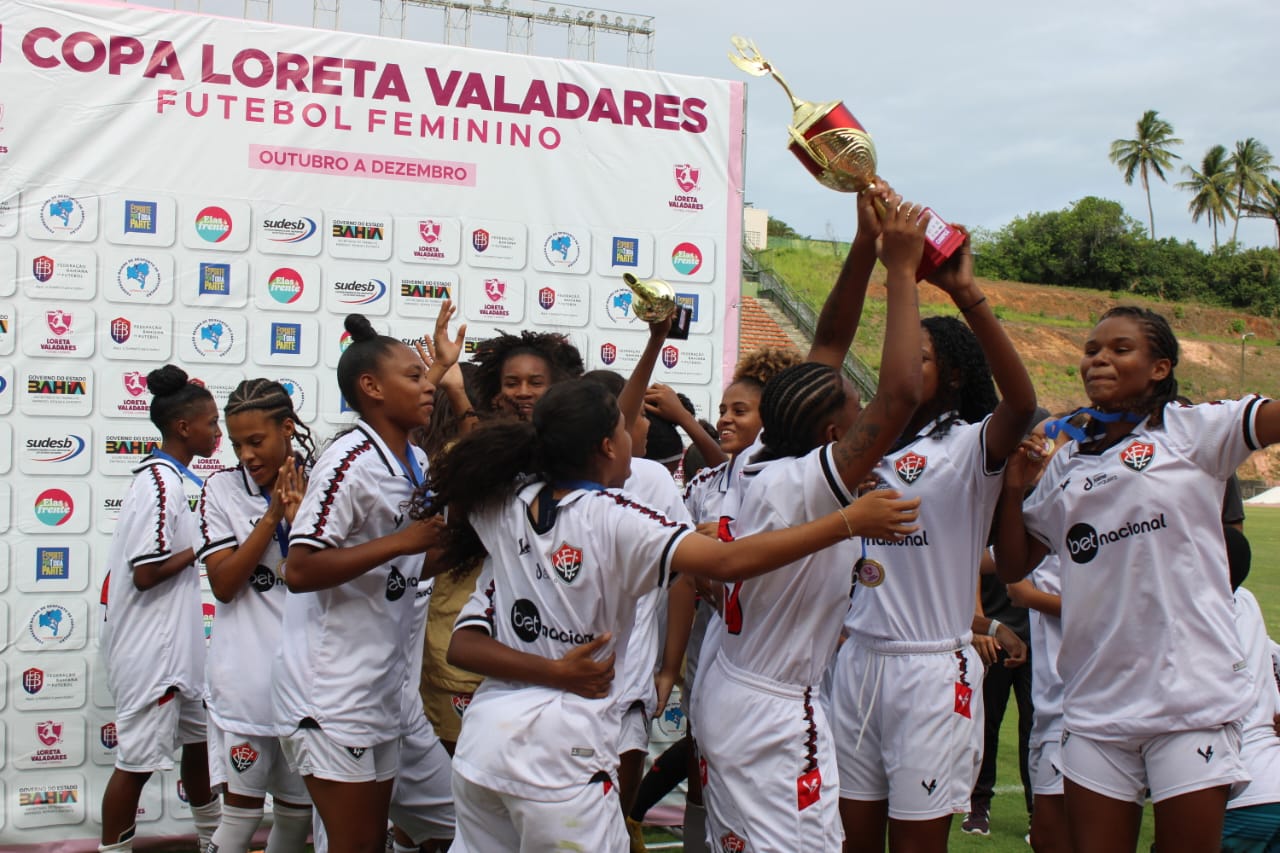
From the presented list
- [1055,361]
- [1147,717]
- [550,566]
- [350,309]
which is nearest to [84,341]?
[350,309]

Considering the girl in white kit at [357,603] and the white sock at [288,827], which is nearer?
the girl in white kit at [357,603]

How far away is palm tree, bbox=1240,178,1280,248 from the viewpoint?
233 feet

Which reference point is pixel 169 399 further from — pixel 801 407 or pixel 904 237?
pixel 904 237

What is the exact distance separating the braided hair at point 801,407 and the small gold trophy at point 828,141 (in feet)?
1.74

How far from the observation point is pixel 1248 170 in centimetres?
7200

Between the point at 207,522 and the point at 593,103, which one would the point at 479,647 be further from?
the point at 593,103

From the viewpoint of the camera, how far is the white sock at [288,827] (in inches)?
156

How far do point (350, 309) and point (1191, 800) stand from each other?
174 inches

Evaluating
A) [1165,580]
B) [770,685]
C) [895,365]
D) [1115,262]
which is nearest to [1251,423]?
[1165,580]

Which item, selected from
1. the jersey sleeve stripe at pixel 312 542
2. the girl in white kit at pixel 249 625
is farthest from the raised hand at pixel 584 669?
the girl in white kit at pixel 249 625

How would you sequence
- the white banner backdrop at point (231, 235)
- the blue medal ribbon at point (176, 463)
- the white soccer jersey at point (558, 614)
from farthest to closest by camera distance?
the white banner backdrop at point (231, 235), the blue medal ribbon at point (176, 463), the white soccer jersey at point (558, 614)

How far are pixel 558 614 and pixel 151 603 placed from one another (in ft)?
9.13

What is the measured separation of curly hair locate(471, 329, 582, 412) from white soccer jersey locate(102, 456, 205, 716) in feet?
4.72

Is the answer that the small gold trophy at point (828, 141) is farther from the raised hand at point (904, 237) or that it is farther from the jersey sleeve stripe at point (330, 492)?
the jersey sleeve stripe at point (330, 492)
